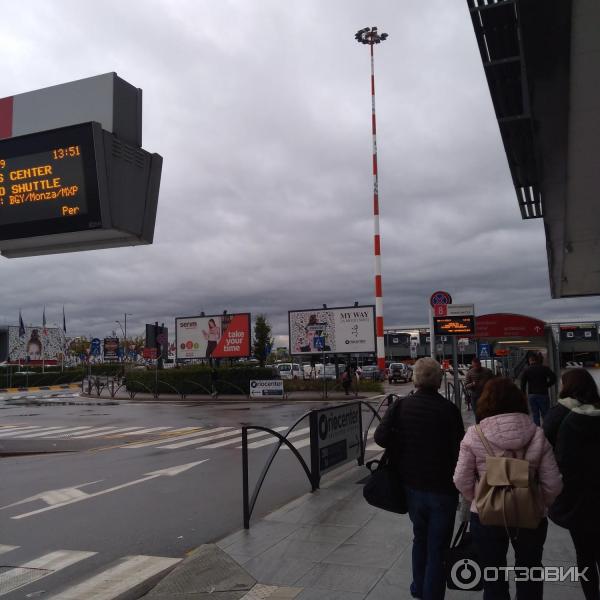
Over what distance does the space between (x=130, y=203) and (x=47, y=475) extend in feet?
21.6

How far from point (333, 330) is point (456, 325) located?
26932 millimetres

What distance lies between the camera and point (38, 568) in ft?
18.6

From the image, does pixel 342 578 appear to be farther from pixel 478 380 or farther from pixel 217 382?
pixel 217 382

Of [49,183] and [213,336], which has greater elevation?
[49,183]

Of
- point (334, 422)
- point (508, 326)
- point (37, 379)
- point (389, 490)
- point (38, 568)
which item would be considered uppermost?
point (508, 326)

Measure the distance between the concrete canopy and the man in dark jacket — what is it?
168 inches

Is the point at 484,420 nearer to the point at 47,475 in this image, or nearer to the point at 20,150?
the point at 20,150

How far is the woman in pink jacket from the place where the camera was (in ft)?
10.9

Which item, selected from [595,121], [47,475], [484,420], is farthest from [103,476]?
[595,121]

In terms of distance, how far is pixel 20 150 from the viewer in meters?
6.68

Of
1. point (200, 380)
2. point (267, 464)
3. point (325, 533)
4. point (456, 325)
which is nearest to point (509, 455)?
point (325, 533)

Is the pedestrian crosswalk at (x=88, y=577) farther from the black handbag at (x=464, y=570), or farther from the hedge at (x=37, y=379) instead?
the hedge at (x=37, y=379)

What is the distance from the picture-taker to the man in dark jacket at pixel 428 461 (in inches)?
155

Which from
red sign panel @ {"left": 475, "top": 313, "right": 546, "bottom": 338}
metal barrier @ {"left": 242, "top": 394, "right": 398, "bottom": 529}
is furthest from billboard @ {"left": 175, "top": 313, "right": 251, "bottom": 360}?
metal barrier @ {"left": 242, "top": 394, "right": 398, "bottom": 529}
